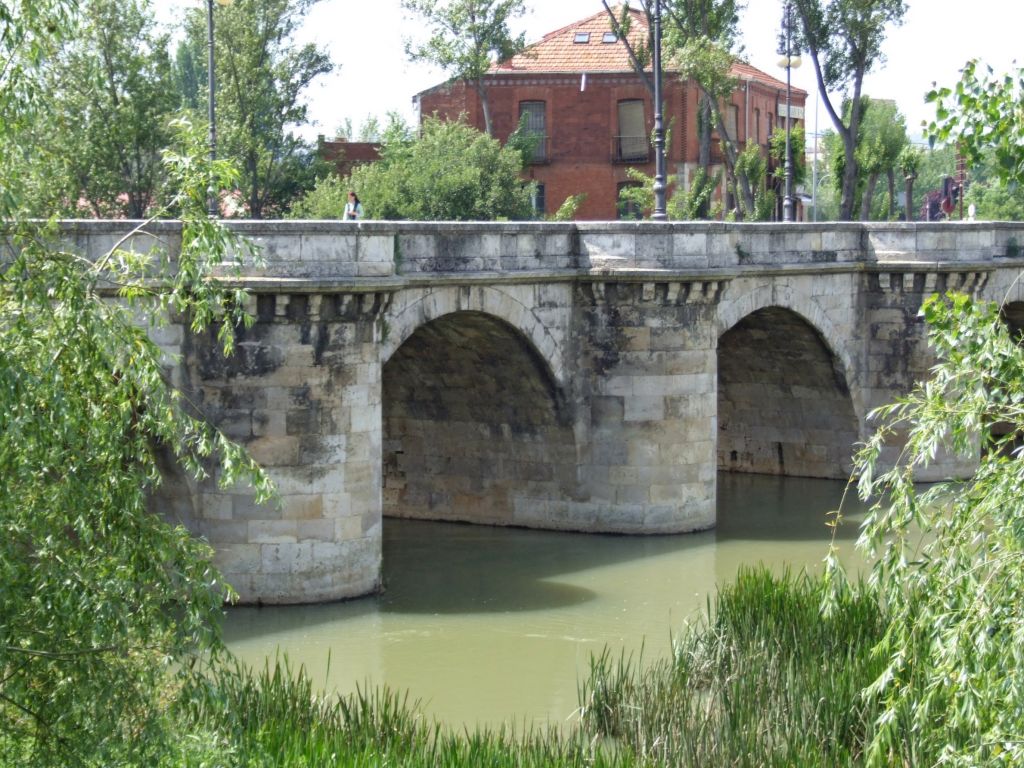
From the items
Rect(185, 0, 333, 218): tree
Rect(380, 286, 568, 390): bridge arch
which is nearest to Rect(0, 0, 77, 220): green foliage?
Rect(380, 286, 568, 390): bridge arch

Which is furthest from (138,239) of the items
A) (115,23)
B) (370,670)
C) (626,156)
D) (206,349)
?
(626,156)

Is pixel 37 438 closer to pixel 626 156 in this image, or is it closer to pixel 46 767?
pixel 46 767

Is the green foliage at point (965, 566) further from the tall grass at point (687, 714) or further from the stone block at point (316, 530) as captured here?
the stone block at point (316, 530)

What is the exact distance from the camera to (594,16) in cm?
4925

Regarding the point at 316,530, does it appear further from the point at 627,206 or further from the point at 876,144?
the point at 876,144

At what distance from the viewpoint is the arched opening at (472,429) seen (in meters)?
24.5

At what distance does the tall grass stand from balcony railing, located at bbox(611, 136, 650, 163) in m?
30.5

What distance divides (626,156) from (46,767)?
1497 inches

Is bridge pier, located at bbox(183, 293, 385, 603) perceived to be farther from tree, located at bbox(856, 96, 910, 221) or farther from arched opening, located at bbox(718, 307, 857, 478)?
tree, located at bbox(856, 96, 910, 221)

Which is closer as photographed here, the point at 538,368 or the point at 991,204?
the point at 538,368

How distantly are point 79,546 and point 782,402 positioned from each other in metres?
21.9

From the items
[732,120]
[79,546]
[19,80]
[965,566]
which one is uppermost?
[732,120]

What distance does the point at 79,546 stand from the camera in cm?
978

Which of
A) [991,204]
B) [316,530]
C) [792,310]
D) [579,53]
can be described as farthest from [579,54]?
[991,204]
